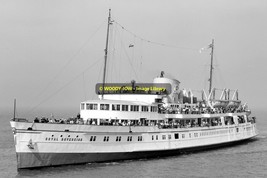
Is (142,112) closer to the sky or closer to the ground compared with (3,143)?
closer to the sky

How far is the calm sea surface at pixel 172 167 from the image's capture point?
35.2 metres

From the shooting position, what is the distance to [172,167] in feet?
128

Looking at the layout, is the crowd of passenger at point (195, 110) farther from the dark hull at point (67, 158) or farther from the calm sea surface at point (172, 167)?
the dark hull at point (67, 158)

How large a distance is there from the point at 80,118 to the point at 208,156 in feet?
49.6

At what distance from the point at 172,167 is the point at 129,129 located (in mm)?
5275

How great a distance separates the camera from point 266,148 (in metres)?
56.1

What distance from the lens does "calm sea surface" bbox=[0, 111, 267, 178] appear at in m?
35.2

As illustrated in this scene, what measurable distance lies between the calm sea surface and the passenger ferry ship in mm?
970

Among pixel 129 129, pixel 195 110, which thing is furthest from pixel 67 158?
pixel 195 110

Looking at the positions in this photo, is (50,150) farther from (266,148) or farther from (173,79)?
(266,148)

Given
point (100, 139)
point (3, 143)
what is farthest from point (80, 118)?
point (3, 143)

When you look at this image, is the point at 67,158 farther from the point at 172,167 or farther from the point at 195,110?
the point at 195,110

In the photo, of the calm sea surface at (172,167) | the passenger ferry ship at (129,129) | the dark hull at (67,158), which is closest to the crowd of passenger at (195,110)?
the passenger ferry ship at (129,129)

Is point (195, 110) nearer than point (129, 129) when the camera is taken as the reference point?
No
